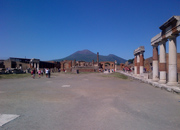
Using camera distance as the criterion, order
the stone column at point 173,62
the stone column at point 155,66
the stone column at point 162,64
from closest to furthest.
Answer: the stone column at point 173,62 → the stone column at point 162,64 → the stone column at point 155,66

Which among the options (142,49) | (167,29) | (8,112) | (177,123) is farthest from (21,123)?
(142,49)

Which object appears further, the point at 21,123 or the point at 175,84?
the point at 175,84

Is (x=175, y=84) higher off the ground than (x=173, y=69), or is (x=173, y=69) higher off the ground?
(x=173, y=69)

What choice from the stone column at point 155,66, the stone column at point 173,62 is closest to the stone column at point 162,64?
the stone column at point 155,66

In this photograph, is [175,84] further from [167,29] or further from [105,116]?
[105,116]

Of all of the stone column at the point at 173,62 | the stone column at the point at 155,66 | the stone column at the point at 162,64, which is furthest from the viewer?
the stone column at the point at 155,66

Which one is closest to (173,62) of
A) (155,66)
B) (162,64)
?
(162,64)

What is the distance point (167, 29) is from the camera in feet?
38.5

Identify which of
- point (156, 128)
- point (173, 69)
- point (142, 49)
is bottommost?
point (156, 128)

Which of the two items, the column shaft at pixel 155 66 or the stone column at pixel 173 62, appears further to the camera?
the column shaft at pixel 155 66

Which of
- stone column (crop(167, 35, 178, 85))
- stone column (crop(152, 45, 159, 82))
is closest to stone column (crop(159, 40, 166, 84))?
stone column (crop(152, 45, 159, 82))

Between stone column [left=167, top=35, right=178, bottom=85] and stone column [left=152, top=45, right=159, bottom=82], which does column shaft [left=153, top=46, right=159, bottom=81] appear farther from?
stone column [left=167, top=35, right=178, bottom=85]

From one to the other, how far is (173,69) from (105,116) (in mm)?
8583

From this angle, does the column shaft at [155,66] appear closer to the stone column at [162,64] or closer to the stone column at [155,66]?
the stone column at [155,66]
